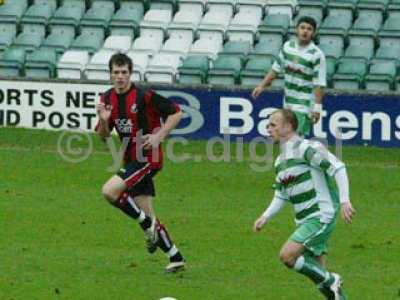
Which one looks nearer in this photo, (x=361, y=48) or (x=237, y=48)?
(x=361, y=48)

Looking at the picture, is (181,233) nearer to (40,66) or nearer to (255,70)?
(255,70)

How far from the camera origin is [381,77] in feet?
80.8

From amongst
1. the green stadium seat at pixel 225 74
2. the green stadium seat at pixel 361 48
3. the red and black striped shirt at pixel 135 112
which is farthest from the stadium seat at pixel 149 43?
the red and black striped shirt at pixel 135 112

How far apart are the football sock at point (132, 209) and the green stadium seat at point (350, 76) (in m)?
10.6

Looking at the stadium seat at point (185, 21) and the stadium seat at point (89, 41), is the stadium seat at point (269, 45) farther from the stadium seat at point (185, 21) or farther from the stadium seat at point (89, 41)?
the stadium seat at point (89, 41)

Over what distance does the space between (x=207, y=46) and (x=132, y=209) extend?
12.3m

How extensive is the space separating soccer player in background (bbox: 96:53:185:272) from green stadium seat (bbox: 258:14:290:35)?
11983mm

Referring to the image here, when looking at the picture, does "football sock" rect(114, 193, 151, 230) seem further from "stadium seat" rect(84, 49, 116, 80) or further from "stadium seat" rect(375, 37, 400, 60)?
"stadium seat" rect(375, 37, 400, 60)

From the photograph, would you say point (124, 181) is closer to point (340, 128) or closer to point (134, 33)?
point (340, 128)

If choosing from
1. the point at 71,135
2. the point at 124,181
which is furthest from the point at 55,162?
the point at 124,181

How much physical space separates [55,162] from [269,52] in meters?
5.13

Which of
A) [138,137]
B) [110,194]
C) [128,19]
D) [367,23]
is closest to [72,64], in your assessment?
[128,19]

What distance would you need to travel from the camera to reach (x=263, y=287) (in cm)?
1388

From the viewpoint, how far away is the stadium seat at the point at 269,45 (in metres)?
26.1
